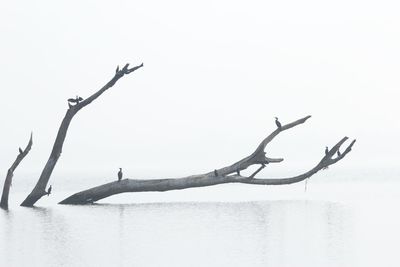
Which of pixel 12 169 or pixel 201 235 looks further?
pixel 12 169

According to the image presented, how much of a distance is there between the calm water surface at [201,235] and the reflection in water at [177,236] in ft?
0.07

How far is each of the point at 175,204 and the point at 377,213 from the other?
Answer: 28.3 ft

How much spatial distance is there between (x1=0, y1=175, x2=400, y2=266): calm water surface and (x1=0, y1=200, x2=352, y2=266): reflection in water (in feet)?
0.07

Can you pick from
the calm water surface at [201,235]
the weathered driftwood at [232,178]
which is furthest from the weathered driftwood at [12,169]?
the weathered driftwood at [232,178]

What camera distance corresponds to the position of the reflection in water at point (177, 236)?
19672 millimetres

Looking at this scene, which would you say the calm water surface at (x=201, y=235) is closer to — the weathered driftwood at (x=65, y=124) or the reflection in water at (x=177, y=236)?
the reflection in water at (x=177, y=236)

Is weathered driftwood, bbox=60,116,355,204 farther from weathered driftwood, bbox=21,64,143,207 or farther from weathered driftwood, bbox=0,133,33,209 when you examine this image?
weathered driftwood, bbox=0,133,33,209

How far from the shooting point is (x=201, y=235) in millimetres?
24078

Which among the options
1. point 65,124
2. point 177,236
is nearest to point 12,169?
point 65,124

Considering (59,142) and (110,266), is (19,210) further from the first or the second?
(110,266)

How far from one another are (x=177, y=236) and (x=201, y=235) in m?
0.64

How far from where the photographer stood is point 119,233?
990 inches

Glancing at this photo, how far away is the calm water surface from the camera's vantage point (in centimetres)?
1969

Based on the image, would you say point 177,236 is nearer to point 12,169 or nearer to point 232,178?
point 232,178
